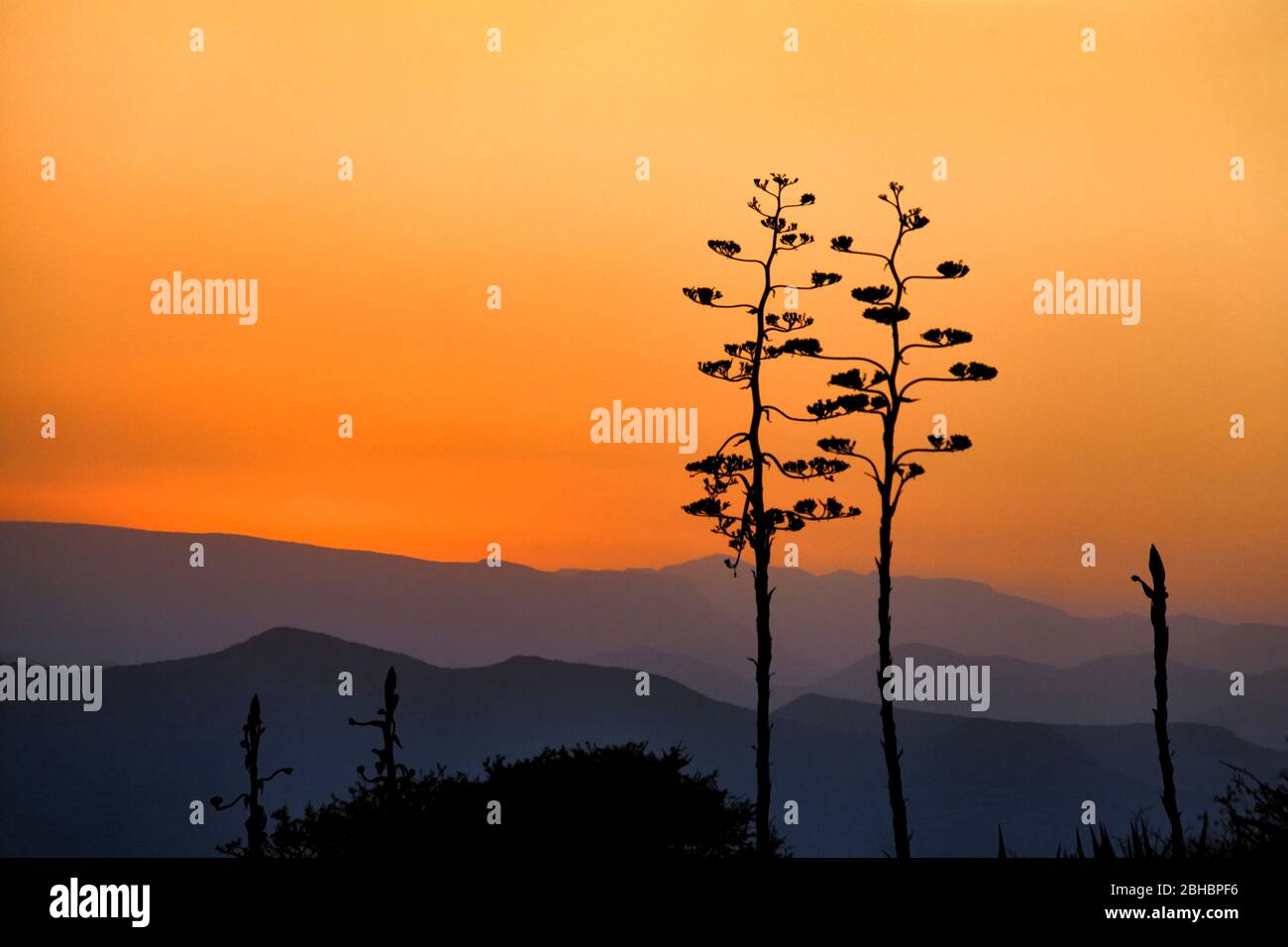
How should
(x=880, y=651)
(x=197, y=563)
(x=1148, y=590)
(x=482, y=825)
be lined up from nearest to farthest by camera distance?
(x=1148, y=590)
(x=880, y=651)
(x=197, y=563)
(x=482, y=825)

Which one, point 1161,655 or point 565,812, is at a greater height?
point 1161,655

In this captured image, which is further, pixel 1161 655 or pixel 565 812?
pixel 565 812

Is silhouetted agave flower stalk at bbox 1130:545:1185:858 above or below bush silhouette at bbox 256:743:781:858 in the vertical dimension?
above

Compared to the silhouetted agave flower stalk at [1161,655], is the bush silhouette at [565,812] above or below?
below

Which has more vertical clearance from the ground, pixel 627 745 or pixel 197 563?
pixel 197 563

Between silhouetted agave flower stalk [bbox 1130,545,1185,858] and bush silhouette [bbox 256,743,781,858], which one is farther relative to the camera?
bush silhouette [bbox 256,743,781,858]

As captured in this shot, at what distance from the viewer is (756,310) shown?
29453 mm

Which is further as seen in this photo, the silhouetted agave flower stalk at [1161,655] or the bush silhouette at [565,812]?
the bush silhouette at [565,812]
